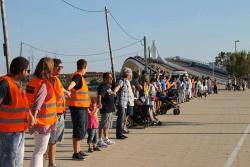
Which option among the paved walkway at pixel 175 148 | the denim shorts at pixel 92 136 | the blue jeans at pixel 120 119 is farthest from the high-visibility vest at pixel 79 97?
the blue jeans at pixel 120 119

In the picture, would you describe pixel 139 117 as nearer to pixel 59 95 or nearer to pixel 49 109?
pixel 59 95

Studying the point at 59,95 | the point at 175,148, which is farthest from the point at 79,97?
the point at 175,148

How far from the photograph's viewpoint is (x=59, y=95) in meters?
7.95

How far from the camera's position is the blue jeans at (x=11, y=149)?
19.3ft

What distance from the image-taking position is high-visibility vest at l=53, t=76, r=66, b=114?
25.6 feet

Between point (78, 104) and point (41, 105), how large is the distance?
1931mm

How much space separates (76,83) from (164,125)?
690 centimetres

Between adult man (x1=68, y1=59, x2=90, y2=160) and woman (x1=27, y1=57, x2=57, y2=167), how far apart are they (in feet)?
5.14

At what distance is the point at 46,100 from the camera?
24.0 ft

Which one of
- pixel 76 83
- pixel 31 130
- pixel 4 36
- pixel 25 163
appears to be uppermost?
pixel 4 36

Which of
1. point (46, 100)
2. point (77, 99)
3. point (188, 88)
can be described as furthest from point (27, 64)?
point (188, 88)

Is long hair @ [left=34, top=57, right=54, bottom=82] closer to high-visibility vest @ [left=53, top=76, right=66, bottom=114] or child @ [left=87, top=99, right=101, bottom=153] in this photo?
high-visibility vest @ [left=53, top=76, right=66, bottom=114]

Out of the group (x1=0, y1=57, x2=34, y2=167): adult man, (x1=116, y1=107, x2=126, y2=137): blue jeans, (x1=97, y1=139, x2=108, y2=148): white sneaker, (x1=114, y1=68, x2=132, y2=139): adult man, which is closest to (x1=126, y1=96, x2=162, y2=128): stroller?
(x1=114, y1=68, x2=132, y2=139): adult man

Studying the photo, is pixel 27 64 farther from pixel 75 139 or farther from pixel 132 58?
pixel 132 58
